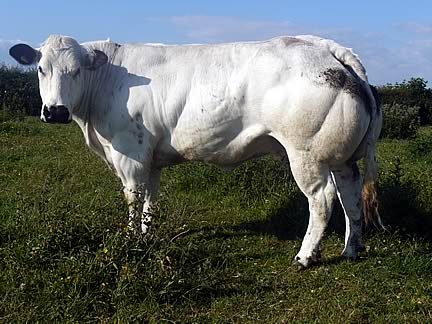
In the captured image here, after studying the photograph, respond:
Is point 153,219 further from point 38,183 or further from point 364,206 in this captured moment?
point 38,183

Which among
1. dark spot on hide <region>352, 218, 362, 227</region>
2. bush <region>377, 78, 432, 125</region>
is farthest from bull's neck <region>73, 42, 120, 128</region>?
bush <region>377, 78, 432, 125</region>

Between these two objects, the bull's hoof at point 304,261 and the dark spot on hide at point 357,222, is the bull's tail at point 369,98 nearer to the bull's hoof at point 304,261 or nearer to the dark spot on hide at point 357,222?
the dark spot on hide at point 357,222

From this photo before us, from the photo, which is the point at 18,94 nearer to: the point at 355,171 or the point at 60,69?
the point at 60,69

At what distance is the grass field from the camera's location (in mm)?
4574

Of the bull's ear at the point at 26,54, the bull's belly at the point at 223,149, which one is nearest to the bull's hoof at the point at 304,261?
the bull's belly at the point at 223,149

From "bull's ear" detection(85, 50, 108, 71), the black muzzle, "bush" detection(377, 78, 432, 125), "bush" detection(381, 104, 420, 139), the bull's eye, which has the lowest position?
"bush" detection(377, 78, 432, 125)

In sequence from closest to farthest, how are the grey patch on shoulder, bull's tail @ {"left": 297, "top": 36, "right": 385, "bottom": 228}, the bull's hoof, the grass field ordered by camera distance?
the grass field < the grey patch on shoulder < bull's tail @ {"left": 297, "top": 36, "right": 385, "bottom": 228} < the bull's hoof

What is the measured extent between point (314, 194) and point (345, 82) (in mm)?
1032

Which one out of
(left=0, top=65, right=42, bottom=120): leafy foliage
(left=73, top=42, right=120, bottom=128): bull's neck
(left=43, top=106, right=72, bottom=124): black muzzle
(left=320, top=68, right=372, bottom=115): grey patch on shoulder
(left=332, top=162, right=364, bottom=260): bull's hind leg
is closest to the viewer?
(left=320, top=68, right=372, bottom=115): grey patch on shoulder

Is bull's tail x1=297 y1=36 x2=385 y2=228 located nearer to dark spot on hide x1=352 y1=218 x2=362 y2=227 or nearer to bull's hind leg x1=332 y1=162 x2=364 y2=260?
bull's hind leg x1=332 y1=162 x2=364 y2=260

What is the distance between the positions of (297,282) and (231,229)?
5.59 ft

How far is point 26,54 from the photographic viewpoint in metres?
6.16

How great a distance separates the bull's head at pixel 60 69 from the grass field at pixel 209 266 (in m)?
0.79

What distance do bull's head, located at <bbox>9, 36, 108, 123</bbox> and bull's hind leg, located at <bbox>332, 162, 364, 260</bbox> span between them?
99.8 inches
